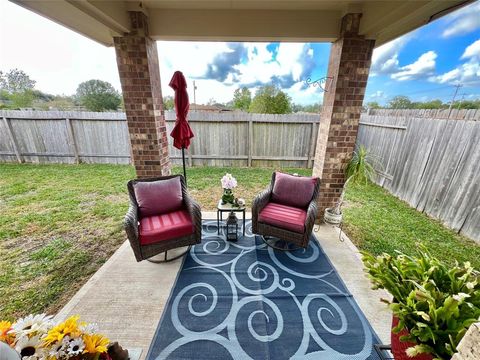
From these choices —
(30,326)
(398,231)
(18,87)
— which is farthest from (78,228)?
(18,87)

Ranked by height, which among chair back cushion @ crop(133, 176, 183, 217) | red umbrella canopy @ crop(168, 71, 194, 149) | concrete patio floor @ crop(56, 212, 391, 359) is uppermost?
red umbrella canopy @ crop(168, 71, 194, 149)

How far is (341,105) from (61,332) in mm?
3406

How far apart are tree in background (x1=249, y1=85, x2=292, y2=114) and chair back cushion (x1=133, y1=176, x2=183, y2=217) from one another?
886 centimetres

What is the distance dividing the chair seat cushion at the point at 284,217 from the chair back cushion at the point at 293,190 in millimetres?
88

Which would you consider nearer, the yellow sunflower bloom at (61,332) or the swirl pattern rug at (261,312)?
the yellow sunflower bloom at (61,332)

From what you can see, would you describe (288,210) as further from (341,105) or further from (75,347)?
(75,347)

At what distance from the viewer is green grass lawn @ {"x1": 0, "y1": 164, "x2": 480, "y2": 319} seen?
2.29 m

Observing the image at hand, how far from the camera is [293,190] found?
9.65 ft

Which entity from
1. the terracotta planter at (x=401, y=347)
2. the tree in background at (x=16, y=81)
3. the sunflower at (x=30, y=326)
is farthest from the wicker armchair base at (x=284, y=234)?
the tree in background at (x=16, y=81)

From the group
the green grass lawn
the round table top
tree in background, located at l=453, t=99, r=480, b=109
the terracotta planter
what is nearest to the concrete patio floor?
the green grass lawn

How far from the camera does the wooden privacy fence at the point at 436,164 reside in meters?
3.09

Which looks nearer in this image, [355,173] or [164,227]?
[164,227]

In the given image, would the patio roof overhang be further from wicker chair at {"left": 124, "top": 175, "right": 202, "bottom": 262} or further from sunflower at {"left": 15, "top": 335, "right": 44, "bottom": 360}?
sunflower at {"left": 15, "top": 335, "right": 44, "bottom": 360}

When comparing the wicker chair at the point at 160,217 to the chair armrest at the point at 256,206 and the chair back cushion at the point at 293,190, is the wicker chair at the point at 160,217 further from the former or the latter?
the chair back cushion at the point at 293,190
